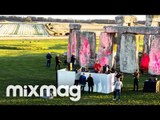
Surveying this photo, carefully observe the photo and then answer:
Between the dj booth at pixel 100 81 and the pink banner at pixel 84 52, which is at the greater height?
the pink banner at pixel 84 52

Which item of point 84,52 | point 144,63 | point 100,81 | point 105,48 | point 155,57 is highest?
point 105,48

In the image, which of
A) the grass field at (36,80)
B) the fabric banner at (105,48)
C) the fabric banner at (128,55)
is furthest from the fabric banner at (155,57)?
the fabric banner at (105,48)

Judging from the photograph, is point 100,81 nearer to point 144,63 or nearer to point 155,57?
point 155,57

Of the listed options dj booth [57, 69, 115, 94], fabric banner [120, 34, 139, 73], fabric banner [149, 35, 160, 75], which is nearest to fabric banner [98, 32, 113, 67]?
fabric banner [120, 34, 139, 73]

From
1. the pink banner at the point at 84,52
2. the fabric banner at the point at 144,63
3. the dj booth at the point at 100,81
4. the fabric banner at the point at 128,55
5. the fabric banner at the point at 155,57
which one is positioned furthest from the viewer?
the pink banner at the point at 84,52

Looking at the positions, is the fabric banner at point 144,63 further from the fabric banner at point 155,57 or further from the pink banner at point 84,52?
the pink banner at point 84,52

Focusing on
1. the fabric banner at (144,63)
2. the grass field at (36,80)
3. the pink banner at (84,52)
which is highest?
the pink banner at (84,52)

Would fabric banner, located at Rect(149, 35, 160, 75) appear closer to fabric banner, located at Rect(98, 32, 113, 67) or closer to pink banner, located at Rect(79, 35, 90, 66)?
fabric banner, located at Rect(98, 32, 113, 67)

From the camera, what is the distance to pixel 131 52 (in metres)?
25.5

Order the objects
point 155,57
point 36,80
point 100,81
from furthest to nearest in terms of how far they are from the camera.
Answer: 1. point 155,57
2. point 36,80
3. point 100,81

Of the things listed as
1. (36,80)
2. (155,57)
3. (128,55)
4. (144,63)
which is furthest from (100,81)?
(144,63)
